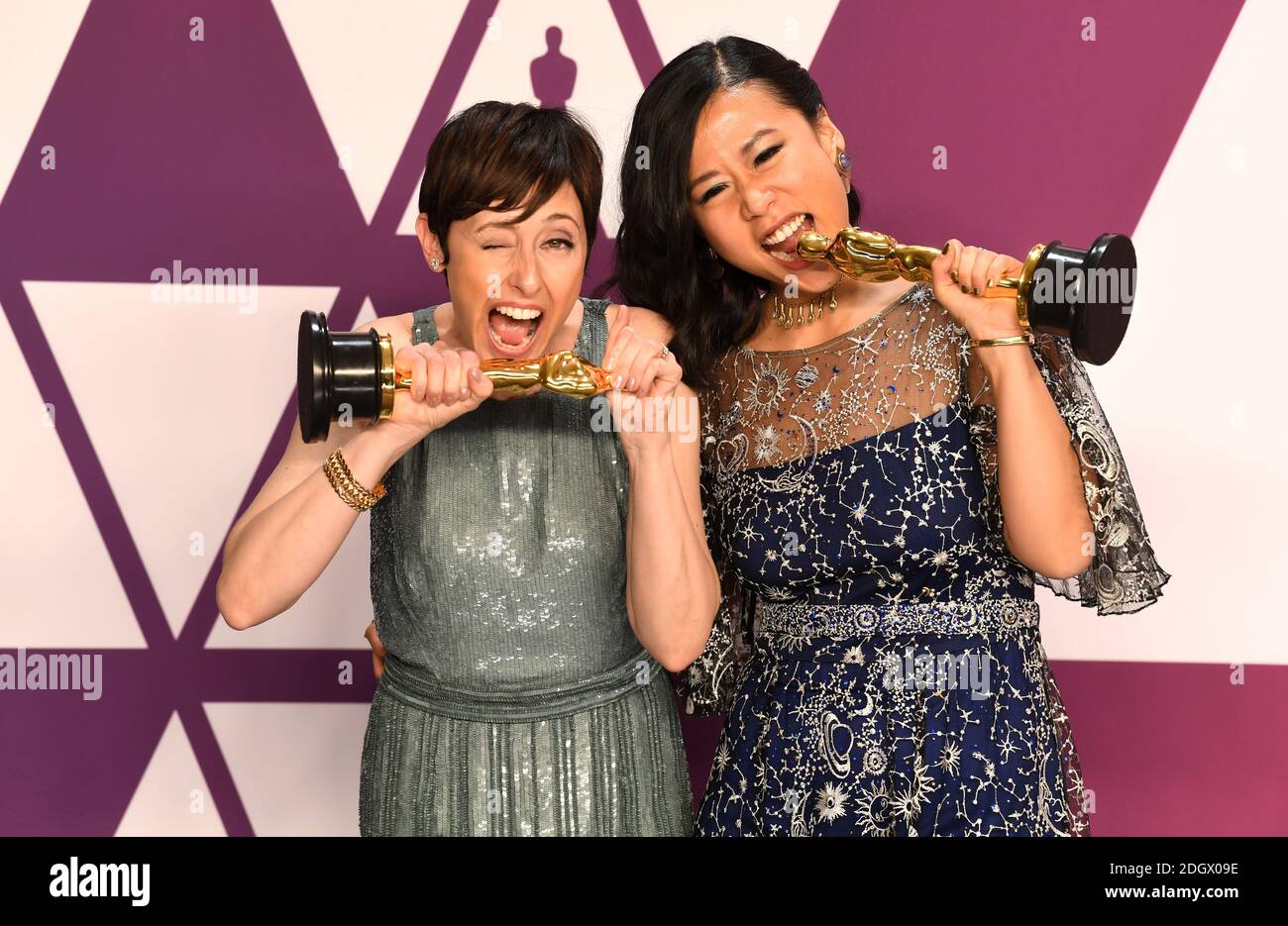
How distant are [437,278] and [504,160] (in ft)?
3.34

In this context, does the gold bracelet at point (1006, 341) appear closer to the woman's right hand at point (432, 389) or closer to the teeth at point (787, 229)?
the teeth at point (787, 229)

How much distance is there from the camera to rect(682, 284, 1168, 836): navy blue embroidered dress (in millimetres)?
1765

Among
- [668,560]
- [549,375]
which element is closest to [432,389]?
[549,375]

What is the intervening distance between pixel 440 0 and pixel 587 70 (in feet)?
1.01

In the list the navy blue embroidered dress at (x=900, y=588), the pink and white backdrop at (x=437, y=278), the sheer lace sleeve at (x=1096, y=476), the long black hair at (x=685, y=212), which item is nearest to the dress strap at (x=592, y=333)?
the long black hair at (x=685, y=212)

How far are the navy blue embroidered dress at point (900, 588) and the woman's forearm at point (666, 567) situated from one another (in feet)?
0.49

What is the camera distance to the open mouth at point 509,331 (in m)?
1.71

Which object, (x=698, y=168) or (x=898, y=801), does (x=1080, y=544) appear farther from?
(x=698, y=168)

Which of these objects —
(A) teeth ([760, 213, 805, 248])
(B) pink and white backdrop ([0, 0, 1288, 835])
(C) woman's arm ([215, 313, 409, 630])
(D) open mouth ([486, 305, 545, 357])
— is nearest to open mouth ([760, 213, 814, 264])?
(A) teeth ([760, 213, 805, 248])

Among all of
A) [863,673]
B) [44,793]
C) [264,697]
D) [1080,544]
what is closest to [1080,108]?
[1080,544]

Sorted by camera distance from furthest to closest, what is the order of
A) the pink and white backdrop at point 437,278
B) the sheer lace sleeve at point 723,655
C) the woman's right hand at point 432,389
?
the pink and white backdrop at point 437,278, the sheer lace sleeve at point 723,655, the woman's right hand at point 432,389

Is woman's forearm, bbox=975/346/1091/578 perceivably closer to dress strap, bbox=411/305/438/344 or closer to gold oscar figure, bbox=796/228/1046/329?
gold oscar figure, bbox=796/228/1046/329

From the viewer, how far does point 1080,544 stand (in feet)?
5.72

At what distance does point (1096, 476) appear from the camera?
5.66 feet
